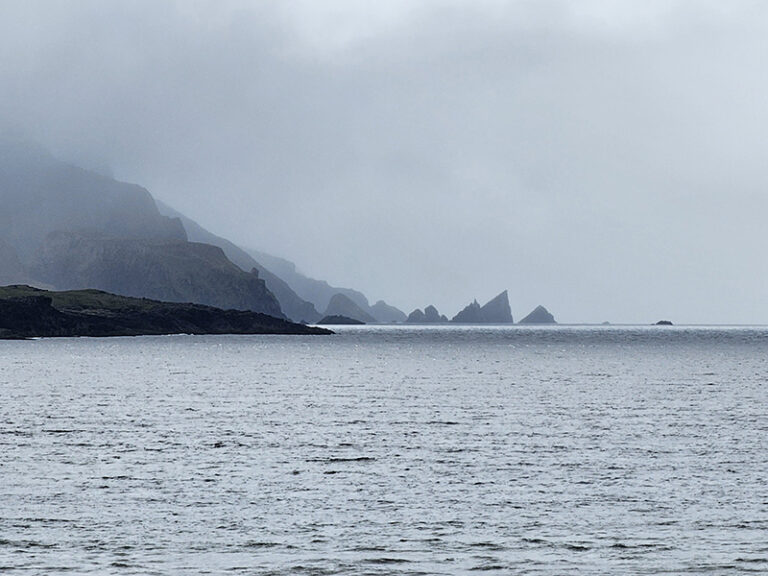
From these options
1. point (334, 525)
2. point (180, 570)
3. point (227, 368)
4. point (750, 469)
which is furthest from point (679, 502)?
point (227, 368)

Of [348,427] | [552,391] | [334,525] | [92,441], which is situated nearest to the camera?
[334,525]

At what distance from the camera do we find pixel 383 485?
4522 centimetres

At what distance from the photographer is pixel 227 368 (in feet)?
545

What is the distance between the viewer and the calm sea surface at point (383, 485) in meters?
31.1

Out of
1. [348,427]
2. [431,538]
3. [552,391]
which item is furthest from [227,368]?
[431,538]

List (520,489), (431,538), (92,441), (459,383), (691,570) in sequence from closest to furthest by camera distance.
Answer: (691,570) < (431,538) < (520,489) < (92,441) < (459,383)

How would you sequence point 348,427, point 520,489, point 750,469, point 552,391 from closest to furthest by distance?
point 520,489
point 750,469
point 348,427
point 552,391

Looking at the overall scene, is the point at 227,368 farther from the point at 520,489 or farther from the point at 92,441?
the point at 520,489

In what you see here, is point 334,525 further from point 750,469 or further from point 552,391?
point 552,391

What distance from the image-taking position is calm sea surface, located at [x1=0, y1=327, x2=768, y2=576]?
102 ft

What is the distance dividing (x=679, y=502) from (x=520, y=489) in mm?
6989

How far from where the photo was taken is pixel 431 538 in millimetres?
34031

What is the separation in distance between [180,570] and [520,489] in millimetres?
19335

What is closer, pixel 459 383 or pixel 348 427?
pixel 348 427
